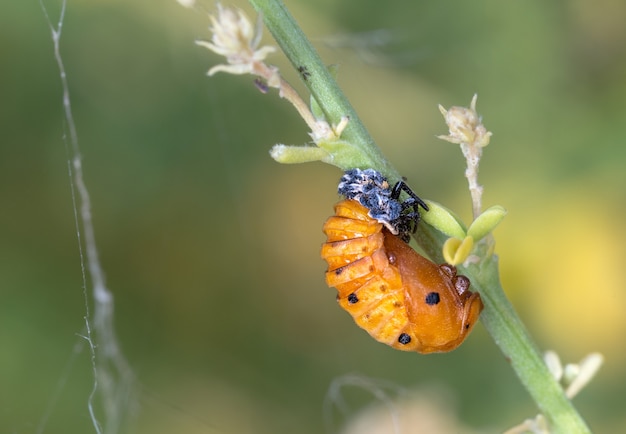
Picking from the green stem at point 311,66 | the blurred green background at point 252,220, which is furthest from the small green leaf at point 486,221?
the blurred green background at point 252,220

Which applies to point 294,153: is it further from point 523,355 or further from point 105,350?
point 105,350

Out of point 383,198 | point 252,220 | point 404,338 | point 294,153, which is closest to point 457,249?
point 383,198

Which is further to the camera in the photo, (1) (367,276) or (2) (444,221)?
(1) (367,276)

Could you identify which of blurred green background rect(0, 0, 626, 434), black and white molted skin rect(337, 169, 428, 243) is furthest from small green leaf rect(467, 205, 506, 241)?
blurred green background rect(0, 0, 626, 434)

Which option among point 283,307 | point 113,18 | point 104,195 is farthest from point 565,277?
point 113,18

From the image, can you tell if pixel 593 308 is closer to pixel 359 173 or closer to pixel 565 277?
pixel 565 277

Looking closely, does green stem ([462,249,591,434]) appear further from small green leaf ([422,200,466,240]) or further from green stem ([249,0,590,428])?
small green leaf ([422,200,466,240])
